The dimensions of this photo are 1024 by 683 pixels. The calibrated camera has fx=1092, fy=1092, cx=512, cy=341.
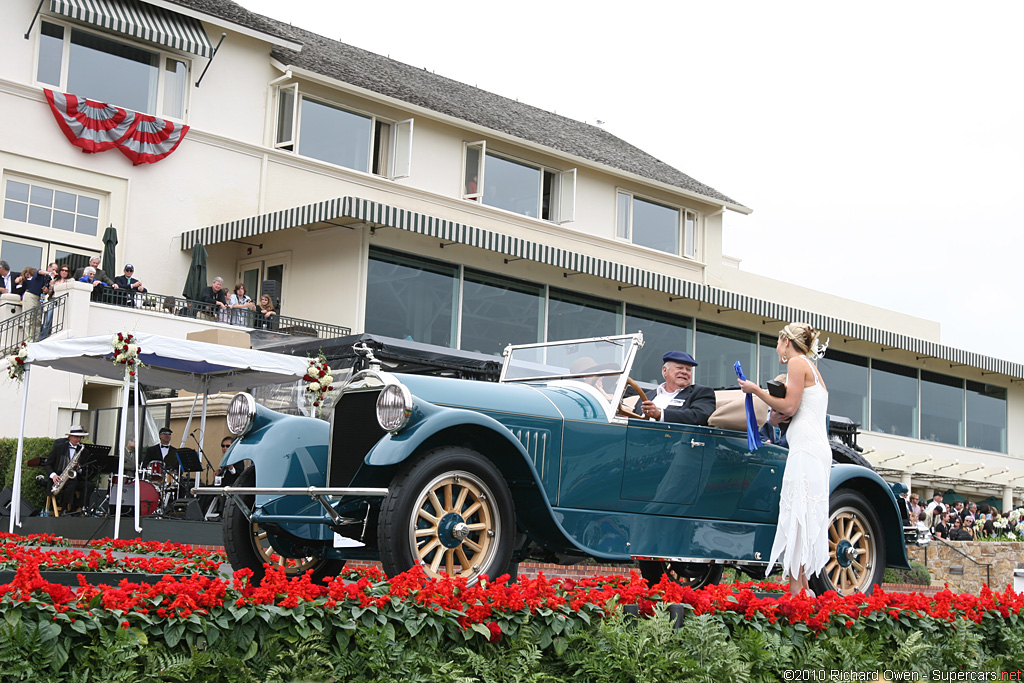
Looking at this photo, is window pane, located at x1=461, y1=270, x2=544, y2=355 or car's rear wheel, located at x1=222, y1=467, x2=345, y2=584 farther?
window pane, located at x1=461, y1=270, x2=544, y2=355

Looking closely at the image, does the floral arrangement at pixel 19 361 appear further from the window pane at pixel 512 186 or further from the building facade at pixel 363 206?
the window pane at pixel 512 186

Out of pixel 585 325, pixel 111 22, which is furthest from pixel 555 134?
pixel 111 22

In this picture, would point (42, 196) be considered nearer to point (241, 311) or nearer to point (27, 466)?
point (241, 311)

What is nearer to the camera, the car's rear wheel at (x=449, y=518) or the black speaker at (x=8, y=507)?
the car's rear wheel at (x=449, y=518)

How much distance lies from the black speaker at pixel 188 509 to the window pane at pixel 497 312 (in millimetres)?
9360

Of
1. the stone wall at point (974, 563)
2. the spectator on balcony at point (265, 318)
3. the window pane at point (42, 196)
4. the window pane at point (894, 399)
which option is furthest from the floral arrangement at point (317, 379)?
the window pane at point (894, 399)

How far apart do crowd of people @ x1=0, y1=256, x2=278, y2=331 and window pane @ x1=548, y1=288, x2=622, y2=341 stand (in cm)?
692

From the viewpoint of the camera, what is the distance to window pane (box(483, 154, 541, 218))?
28703mm

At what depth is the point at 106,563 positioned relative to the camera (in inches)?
334

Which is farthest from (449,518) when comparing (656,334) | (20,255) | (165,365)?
(656,334)

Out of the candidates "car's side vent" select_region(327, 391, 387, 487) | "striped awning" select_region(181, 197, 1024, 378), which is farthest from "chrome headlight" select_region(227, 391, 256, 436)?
"striped awning" select_region(181, 197, 1024, 378)

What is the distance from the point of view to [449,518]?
6.12m

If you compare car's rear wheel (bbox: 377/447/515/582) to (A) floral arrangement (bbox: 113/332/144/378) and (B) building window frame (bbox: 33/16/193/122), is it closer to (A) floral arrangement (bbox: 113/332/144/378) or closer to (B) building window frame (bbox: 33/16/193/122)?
(A) floral arrangement (bbox: 113/332/144/378)

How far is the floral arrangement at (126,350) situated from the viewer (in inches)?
509
